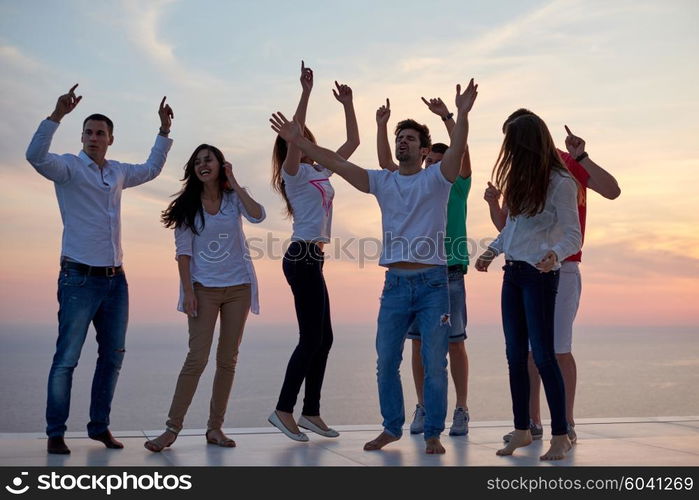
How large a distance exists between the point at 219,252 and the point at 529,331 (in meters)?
1.73

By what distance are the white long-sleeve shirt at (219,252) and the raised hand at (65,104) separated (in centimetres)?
86

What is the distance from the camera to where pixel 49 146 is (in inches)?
169

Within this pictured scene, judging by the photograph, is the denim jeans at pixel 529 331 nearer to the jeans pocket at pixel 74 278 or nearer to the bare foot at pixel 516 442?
the bare foot at pixel 516 442

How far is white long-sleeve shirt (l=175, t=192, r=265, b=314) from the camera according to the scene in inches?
181

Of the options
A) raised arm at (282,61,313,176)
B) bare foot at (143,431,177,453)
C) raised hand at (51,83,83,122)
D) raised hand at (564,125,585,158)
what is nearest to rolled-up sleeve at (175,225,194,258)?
raised arm at (282,61,313,176)

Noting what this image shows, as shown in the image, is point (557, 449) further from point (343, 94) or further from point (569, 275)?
point (343, 94)

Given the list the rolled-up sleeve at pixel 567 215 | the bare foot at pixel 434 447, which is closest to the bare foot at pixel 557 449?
the bare foot at pixel 434 447

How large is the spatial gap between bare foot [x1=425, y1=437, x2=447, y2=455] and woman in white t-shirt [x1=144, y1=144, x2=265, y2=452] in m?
1.10

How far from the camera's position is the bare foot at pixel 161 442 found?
4.42m

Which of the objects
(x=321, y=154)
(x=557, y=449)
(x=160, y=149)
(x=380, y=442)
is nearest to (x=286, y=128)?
(x=321, y=154)

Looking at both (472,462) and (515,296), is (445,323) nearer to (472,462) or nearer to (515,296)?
(515,296)

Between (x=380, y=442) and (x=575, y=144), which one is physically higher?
(x=575, y=144)

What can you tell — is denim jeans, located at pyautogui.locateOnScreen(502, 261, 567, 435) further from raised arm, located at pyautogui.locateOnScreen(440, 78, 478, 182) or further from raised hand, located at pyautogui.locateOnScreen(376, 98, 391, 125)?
raised hand, located at pyautogui.locateOnScreen(376, 98, 391, 125)
